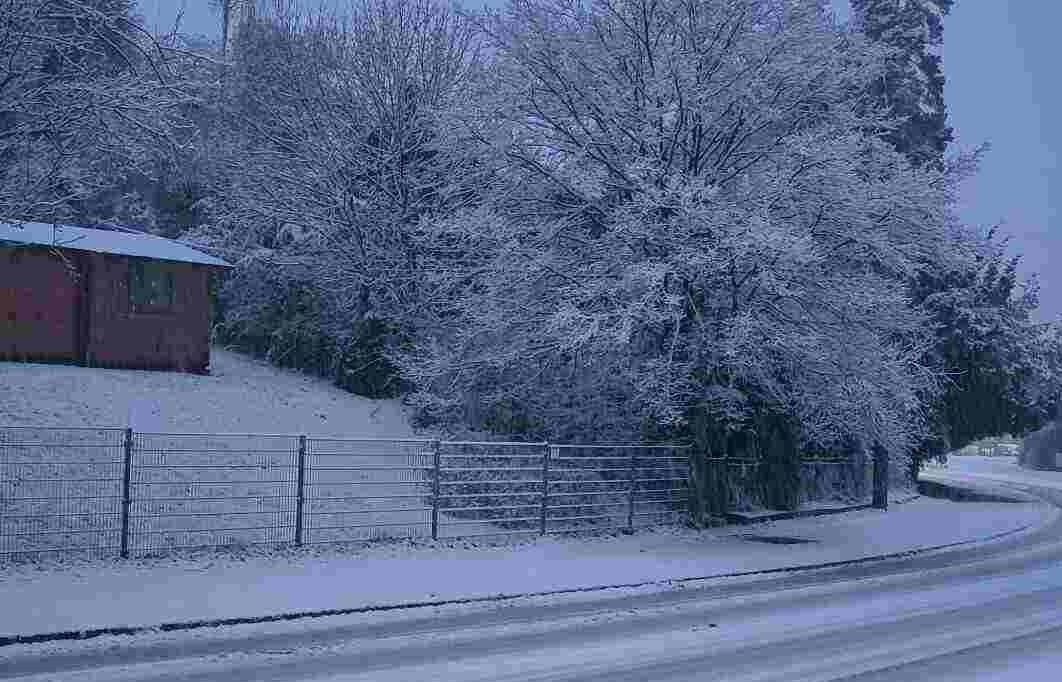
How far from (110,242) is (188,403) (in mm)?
6719

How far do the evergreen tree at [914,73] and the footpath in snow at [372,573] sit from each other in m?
20.2

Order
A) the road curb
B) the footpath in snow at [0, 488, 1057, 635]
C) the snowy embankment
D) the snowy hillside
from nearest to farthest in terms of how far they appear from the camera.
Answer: the road curb, the footpath in snow at [0, 488, 1057, 635], the snowy embankment, the snowy hillside

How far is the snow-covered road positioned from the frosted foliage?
6488mm

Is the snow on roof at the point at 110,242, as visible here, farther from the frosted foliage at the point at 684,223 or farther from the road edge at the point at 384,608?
the road edge at the point at 384,608

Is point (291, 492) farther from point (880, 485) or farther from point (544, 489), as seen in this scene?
point (880, 485)

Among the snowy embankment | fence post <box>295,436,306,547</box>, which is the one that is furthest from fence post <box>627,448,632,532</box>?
fence post <box>295,436,306,547</box>

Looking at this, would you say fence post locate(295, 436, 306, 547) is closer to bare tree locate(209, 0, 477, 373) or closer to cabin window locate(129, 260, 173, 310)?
cabin window locate(129, 260, 173, 310)

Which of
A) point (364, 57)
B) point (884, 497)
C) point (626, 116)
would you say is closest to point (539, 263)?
point (626, 116)

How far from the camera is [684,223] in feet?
71.3

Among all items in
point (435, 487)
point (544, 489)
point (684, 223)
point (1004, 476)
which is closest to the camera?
point (435, 487)

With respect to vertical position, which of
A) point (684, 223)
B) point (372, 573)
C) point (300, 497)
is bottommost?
point (372, 573)

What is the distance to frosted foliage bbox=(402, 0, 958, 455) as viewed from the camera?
21.8 m

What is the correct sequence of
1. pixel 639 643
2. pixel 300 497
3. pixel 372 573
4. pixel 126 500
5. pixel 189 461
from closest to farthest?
pixel 639 643 < pixel 126 500 < pixel 372 573 < pixel 300 497 < pixel 189 461

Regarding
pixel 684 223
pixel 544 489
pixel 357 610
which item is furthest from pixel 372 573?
pixel 684 223
